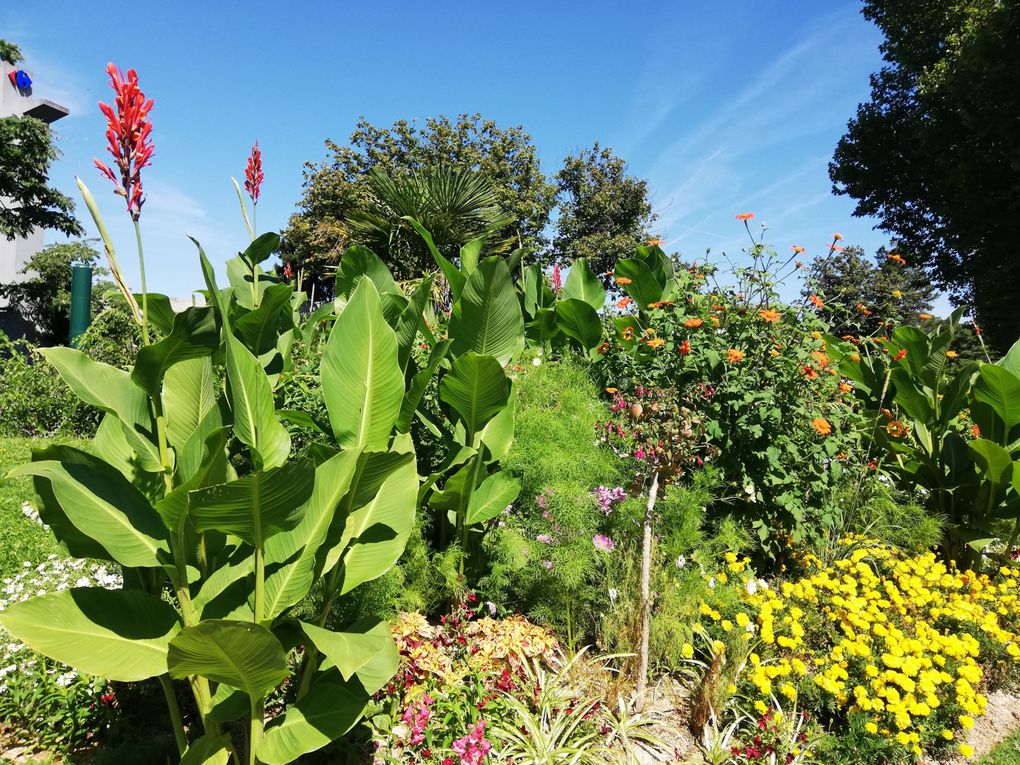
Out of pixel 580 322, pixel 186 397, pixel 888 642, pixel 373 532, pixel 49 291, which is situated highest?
pixel 49 291

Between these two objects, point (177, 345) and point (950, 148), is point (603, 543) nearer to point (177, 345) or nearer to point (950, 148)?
point (177, 345)

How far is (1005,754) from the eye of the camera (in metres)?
2.56

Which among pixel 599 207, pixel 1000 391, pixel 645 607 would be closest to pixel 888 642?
pixel 645 607

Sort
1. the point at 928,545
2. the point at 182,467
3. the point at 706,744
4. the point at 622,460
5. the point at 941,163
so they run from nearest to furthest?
the point at 182,467, the point at 706,744, the point at 622,460, the point at 928,545, the point at 941,163

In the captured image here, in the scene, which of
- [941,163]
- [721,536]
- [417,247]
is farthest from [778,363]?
[941,163]

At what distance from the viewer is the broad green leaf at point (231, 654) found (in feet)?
4.17

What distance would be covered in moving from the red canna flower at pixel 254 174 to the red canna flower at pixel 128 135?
904 mm

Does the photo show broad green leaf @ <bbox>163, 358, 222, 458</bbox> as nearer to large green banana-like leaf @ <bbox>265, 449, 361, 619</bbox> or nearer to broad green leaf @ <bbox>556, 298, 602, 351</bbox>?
large green banana-like leaf @ <bbox>265, 449, 361, 619</bbox>

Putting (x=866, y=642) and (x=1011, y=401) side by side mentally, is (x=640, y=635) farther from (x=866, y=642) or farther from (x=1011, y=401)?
(x=1011, y=401)

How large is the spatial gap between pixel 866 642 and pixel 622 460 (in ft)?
4.43

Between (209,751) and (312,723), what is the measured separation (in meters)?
0.25

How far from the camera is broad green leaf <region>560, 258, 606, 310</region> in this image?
16.5ft

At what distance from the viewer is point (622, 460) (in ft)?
11.0

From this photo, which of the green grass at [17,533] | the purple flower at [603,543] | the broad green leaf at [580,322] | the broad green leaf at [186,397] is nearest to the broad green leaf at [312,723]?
the broad green leaf at [186,397]
